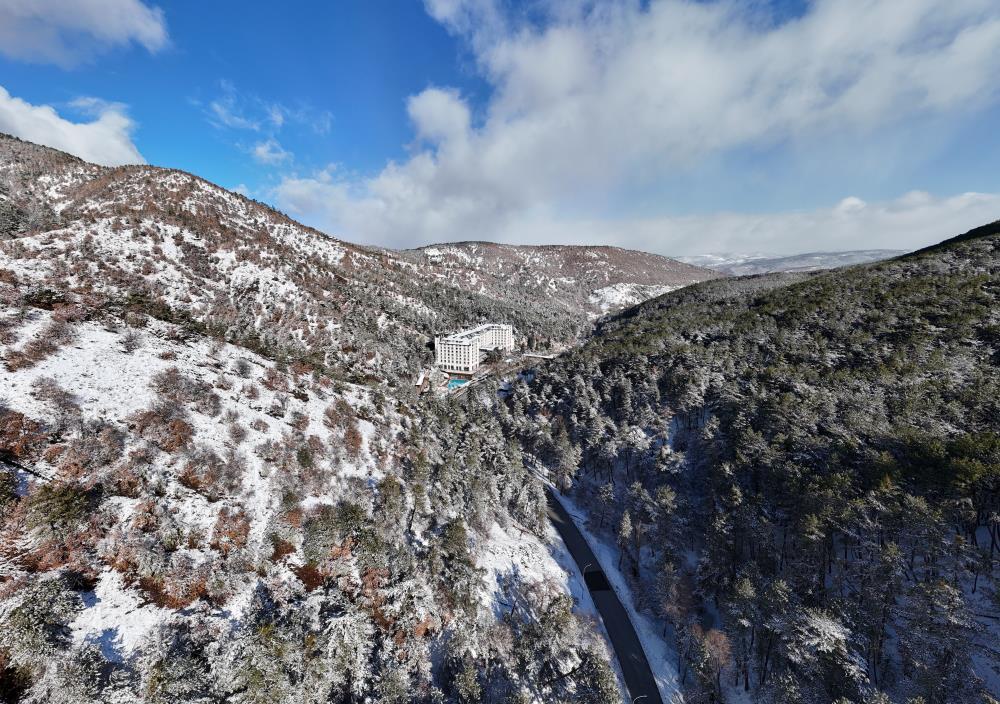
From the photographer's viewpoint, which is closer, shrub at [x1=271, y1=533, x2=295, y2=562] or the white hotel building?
shrub at [x1=271, y1=533, x2=295, y2=562]

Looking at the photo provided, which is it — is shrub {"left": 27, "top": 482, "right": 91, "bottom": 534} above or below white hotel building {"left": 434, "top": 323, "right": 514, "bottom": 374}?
below

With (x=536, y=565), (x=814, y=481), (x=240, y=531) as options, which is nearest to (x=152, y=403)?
(x=240, y=531)

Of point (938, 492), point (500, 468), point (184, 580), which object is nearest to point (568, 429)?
point (500, 468)

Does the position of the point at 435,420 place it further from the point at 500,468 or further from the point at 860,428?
the point at 860,428

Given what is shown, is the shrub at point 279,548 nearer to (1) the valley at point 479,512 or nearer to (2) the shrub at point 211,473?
(1) the valley at point 479,512

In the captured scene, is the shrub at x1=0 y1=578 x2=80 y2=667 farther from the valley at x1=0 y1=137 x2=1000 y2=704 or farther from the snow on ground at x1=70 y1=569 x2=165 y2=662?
the snow on ground at x1=70 y1=569 x2=165 y2=662

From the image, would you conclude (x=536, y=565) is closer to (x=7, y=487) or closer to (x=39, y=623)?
(x=39, y=623)

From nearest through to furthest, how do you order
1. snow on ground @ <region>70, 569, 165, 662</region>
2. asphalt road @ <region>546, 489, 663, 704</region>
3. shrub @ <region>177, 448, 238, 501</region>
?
snow on ground @ <region>70, 569, 165, 662</region>
shrub @ <region>177, 448, 238, 501</region>
asphalt road @ <region>546, 489, 663, 704</region>

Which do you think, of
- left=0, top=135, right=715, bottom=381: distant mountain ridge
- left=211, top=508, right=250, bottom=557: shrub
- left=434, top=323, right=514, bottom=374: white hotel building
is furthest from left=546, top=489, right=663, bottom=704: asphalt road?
left=434, top=323, right=514, bottom=374: white hotel building
